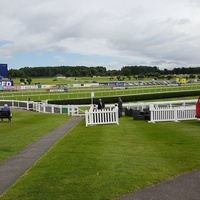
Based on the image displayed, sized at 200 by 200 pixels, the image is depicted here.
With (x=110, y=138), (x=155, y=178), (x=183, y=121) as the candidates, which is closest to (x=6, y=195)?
(x=155, y=178)

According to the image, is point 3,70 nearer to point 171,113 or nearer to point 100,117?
point 100,117

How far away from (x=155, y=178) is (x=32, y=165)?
11.8ft

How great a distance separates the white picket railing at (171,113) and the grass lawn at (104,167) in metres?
7.11

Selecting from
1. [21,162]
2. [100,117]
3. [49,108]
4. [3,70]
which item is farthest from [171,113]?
[3,70]

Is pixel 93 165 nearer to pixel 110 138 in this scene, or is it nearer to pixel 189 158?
pixel 189 158

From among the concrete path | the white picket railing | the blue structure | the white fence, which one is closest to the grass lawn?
the concrete path

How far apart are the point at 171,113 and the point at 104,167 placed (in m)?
13.3

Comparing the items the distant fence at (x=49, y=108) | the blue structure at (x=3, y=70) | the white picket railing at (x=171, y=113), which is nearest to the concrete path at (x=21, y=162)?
the white picket railing at (x=171, y=113)

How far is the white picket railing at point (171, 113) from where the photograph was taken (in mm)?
21125

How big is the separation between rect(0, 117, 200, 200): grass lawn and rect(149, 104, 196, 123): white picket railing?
7.11 m

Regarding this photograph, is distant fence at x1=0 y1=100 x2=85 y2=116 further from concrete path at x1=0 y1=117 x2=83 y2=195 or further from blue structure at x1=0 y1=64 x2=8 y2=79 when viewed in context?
concrete path at x1=0 y1=117 x2=83 y2=195

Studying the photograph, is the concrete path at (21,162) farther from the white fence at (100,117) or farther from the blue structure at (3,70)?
the blue structure at (3,70)

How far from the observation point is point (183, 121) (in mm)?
21297

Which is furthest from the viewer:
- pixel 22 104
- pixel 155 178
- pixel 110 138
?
pixel 22 104
